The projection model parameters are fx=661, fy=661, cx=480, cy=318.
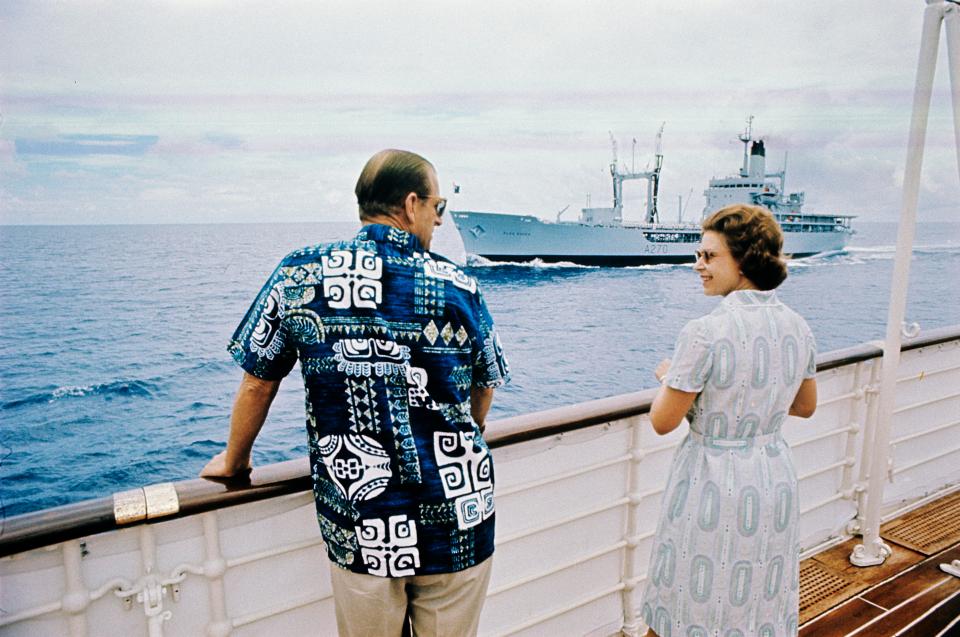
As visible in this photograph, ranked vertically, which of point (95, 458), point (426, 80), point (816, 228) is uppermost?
point (426, 80)

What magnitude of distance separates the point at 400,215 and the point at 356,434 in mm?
293

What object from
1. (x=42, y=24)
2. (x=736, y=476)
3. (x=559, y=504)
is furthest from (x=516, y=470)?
(x=42, y=24)

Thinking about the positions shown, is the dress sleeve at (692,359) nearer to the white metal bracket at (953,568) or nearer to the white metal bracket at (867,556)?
the white metal bracket at (867,556)

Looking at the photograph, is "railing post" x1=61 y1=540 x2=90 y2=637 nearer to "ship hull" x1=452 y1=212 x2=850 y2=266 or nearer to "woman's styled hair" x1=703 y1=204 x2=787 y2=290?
"woman's styled hair" x1=703 y1=204 x2=787 y2=290

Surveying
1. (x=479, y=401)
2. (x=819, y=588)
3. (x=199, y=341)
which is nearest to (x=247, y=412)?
(x=479, y=401)

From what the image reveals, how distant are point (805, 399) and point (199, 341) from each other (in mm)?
40616

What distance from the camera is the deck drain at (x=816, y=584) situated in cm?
183

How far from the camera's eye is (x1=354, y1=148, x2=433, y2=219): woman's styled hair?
34.0 inches

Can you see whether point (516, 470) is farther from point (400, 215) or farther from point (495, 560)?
point (400, 215)

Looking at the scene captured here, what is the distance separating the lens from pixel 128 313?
45.6 metres

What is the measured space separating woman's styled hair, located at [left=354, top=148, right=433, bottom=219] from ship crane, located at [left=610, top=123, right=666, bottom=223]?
43.2 metres

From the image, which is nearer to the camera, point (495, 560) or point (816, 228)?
point (495, 560)

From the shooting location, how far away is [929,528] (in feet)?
7.31

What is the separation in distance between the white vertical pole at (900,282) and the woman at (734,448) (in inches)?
33.4
